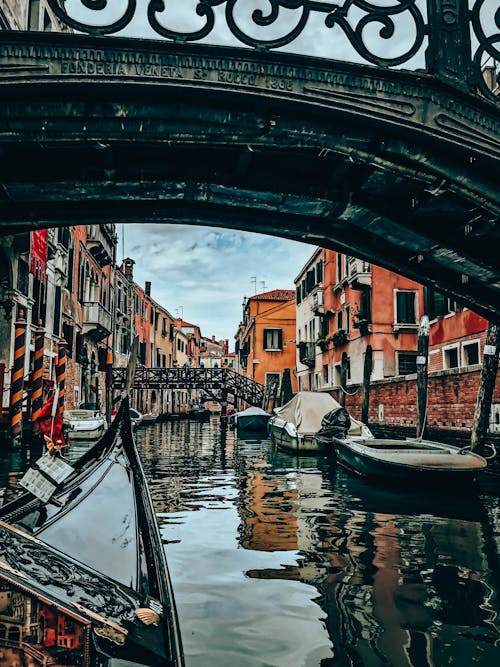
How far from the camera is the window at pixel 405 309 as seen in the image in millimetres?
17172

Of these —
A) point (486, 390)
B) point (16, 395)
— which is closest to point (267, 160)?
point (486, 390)

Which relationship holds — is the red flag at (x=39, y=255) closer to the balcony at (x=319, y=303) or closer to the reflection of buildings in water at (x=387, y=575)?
the reflection of buildings in water at (x=387, y=575)

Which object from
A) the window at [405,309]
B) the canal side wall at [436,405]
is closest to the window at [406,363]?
the window at [405,309]

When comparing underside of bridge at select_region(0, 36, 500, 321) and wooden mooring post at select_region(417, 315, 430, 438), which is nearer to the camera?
underside of bridge at select_region(0, 36, 500, 321)

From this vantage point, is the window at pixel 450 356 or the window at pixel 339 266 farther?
the window at pixel 339 266

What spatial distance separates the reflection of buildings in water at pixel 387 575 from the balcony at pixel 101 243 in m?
16.0

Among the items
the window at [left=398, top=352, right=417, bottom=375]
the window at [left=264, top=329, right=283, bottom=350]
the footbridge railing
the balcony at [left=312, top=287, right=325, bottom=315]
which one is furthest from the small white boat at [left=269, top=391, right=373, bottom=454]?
the window at [left=264, top=329, right=283, bottom=350]

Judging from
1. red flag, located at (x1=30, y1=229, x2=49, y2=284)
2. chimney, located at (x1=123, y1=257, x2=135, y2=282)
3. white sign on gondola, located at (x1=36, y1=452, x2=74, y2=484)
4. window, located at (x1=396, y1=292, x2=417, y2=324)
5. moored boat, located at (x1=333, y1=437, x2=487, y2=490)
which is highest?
chimney, located at (x1=123, y1=257, x2=135, y2=282)

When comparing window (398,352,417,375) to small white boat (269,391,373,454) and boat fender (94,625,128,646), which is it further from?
boat fender (94,625,128,646)

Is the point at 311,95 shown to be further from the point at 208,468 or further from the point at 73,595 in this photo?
the point at 208,468

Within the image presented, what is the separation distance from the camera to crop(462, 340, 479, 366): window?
12406 millimetres

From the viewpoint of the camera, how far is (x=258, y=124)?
2447 millimetres

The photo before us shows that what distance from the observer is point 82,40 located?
2.32 metres

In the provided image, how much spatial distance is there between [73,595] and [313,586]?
2374 mm
